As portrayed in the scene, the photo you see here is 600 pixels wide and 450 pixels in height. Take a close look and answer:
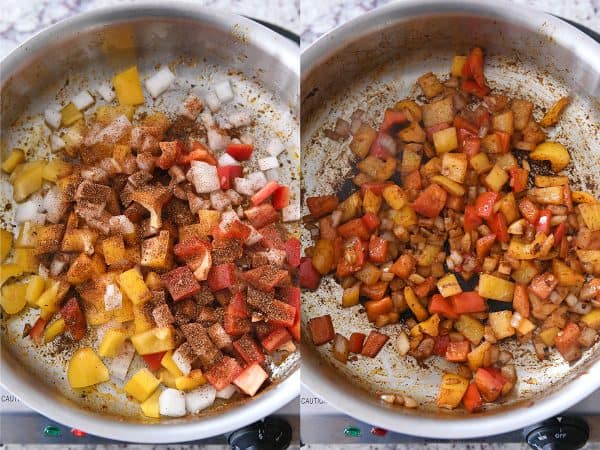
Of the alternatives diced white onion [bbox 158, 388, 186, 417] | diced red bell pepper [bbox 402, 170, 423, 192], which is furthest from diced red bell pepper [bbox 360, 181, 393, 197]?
diced white onion [bbox 158, 388, 186, 417]

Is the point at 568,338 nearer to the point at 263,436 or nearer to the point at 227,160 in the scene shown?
the point at 263,436

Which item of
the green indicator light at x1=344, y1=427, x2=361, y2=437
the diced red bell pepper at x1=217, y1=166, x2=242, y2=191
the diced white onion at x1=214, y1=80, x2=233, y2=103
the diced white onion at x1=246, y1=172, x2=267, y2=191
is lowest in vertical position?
the green indicator light at x1=344, y1=427, x2=361, y2=437

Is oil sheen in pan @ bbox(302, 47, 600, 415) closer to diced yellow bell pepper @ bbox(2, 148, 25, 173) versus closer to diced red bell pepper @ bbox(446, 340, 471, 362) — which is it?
diced red bell pepper @ bbox(446, 340, 471, 362)

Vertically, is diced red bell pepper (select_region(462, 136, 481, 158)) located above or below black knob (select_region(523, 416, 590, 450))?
above

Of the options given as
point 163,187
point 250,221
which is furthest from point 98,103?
point 250,221

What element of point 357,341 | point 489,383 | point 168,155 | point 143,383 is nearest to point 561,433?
point 489,383

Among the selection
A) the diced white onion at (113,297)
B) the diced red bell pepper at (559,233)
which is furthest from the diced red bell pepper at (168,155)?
the diced red bell pepper at (559,233)

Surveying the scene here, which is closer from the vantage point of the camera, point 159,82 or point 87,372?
point 87,372
